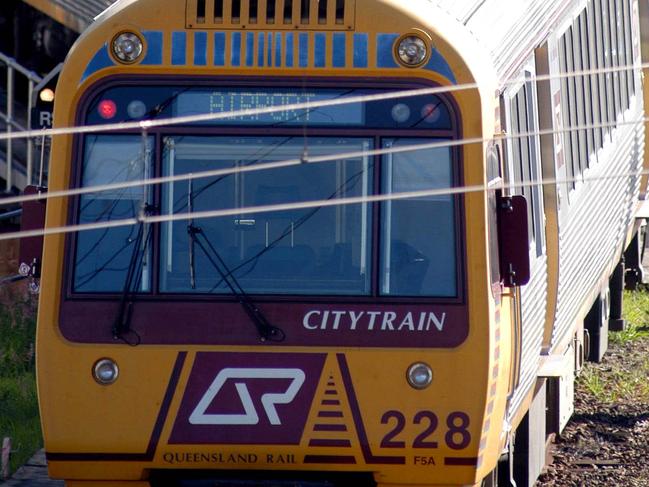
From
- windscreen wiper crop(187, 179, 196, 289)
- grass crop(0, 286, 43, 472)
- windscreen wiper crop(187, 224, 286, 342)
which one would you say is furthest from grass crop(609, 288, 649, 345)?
windscreen wiper crop(187, 179, 196, 289)

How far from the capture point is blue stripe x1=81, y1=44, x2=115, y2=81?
666 cm

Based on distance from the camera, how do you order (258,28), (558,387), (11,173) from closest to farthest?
(258,28)
(558,387)
(11,173)

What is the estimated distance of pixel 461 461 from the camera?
6.66 m

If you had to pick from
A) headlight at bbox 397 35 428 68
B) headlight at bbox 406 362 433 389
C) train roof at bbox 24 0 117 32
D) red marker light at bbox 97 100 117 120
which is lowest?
headlight at bbox 406 362 433 389

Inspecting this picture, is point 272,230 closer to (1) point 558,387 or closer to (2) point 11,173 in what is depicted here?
(1) point 558,387

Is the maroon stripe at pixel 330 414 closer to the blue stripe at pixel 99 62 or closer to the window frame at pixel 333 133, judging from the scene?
the window frame at pixel 333 133

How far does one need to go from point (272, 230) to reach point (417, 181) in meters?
0.69

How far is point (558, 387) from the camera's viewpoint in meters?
10.1

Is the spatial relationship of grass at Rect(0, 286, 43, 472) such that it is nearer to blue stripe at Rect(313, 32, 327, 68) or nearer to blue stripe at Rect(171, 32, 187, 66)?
blue stripe at Rect(171, 32, 187, 66)

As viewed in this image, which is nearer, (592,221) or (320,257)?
(320,257)

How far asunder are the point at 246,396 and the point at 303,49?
156 centimetres

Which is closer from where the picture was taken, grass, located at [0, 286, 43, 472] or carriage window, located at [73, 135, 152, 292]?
carriage window, located at [73, 135, 152, 292]

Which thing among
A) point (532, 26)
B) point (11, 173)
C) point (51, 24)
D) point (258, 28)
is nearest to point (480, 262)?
point (258, 28)

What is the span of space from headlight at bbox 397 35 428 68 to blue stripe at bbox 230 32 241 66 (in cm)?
71
